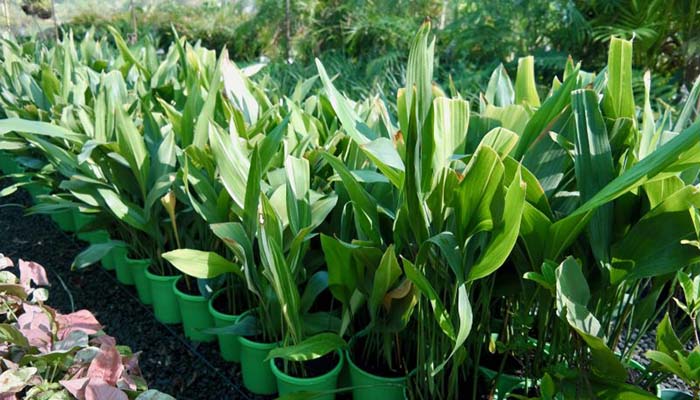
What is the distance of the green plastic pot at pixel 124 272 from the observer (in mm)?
1812

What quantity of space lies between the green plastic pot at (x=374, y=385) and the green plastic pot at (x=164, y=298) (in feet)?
2.10

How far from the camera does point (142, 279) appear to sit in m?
1.71

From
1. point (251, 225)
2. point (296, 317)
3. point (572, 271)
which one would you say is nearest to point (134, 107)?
point (251, 225)

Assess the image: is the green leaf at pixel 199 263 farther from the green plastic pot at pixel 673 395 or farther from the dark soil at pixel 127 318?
the green plastic pot at pixel 673 395

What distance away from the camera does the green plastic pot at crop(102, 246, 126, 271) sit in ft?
5.83

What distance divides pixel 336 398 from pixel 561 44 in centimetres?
383

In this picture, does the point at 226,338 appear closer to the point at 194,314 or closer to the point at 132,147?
the point at 194,314

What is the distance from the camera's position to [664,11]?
360cm

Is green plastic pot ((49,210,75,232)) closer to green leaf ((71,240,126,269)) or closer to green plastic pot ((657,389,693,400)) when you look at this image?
green leaf ((71,240,126,269))

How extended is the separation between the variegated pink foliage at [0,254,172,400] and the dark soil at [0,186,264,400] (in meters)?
0.12

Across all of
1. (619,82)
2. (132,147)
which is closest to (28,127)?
(132,147)

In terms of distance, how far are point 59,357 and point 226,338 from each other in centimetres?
49

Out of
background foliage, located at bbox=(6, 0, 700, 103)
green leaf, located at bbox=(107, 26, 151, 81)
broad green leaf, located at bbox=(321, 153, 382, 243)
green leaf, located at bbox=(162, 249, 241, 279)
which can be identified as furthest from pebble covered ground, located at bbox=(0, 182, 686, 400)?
background foliage, located at bbox=(6, 0, 700, 103)

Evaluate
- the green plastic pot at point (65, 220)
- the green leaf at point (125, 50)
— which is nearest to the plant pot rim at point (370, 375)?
the green leaf at point (125, 50)
